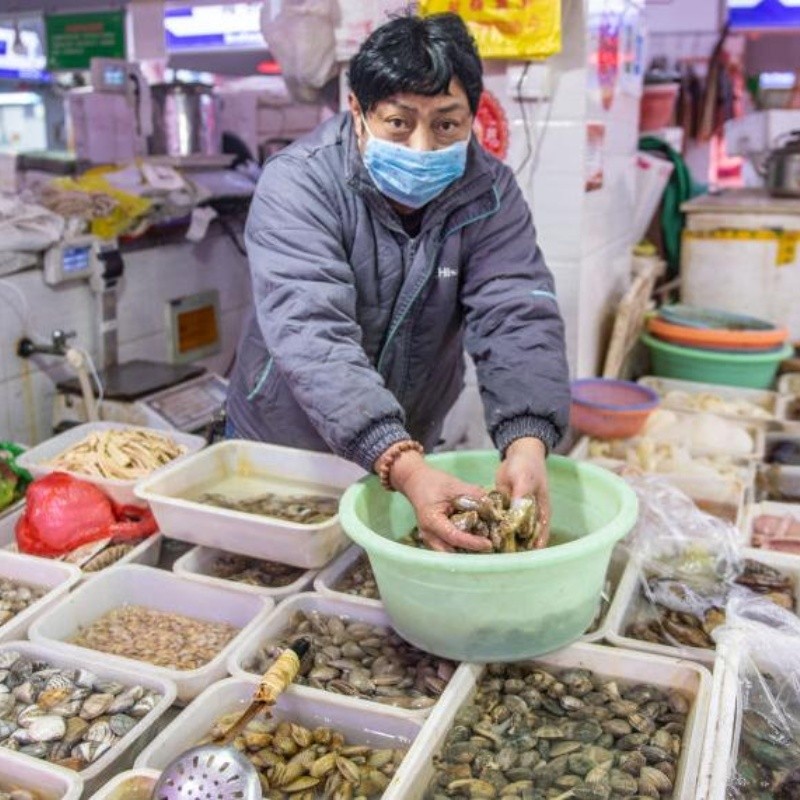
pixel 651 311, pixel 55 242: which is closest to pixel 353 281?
pixel 55 242

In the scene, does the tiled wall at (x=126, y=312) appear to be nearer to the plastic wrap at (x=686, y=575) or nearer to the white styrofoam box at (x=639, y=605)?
the plastic wrap at (x=686, y=575)

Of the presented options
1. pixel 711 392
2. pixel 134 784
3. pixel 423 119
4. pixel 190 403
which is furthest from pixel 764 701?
pixel 190 403

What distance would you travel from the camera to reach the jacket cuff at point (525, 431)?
1826mm

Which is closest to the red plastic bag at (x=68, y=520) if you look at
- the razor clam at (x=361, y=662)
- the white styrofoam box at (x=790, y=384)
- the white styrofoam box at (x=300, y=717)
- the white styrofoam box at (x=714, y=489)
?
the razor clam at (x=361, y=662)

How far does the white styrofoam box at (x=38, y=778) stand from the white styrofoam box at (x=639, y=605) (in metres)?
0.93

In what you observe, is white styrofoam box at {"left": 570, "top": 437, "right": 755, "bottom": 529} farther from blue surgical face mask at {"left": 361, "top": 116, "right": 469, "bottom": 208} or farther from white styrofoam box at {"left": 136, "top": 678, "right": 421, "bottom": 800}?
white styrofoam box at {"left": 136, "top": 678, "right": 421, "bottom": 800}

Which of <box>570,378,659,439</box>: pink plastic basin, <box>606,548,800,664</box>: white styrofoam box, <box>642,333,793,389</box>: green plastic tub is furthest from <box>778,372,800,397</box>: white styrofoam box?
<box>606,548,800,664</box>: white styrofoam box

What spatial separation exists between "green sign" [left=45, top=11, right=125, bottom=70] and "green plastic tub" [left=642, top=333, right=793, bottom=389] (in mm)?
5552

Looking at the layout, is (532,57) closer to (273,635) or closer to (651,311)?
(651,311)

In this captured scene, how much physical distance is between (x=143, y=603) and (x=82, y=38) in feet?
22.9

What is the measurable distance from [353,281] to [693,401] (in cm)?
192

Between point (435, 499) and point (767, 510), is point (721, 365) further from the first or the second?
point (435, 499)

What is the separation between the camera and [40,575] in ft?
6.51

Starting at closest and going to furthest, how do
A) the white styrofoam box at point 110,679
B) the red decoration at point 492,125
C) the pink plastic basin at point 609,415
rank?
the white styrofoam box at point 110,679
the pink plastic basin at point 609,415
the red decoration at point 492,125
